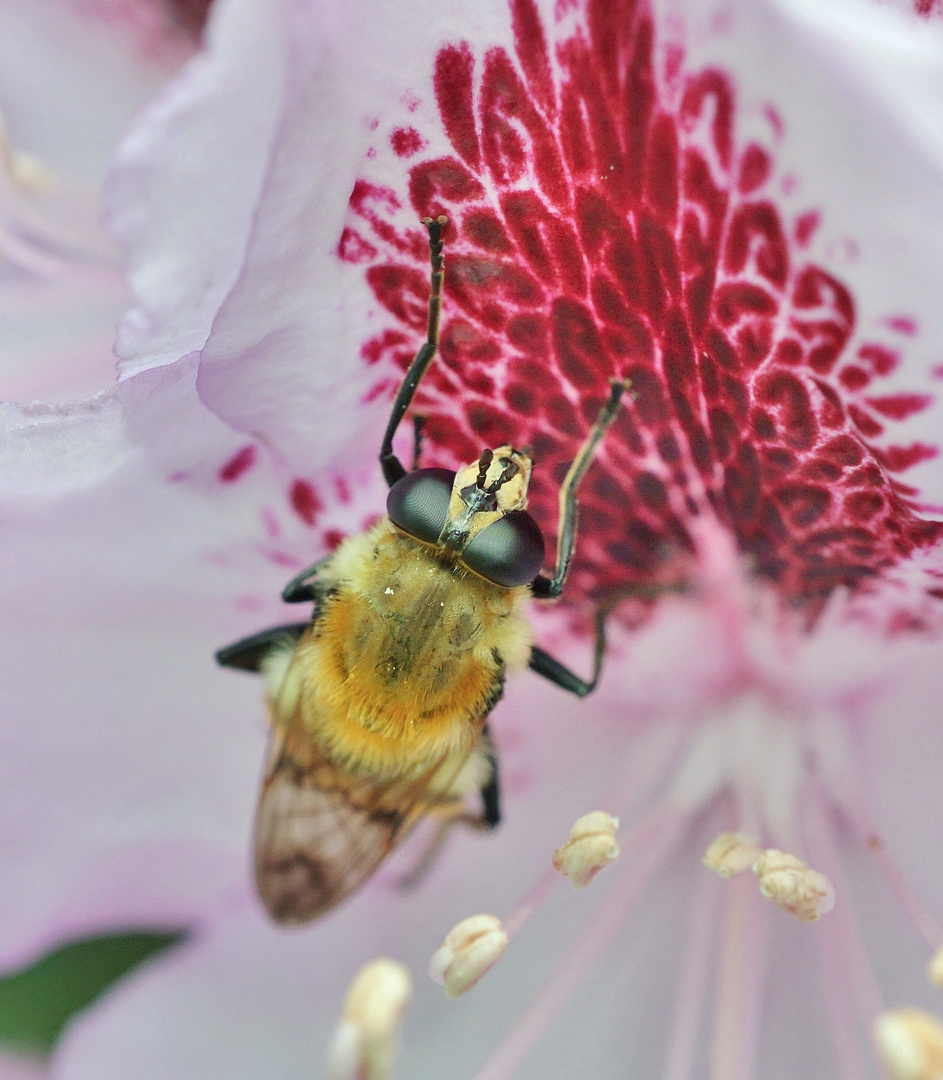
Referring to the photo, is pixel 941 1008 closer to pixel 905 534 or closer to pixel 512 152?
pixel 905 534

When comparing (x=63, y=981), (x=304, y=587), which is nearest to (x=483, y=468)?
(x=304, y=587)

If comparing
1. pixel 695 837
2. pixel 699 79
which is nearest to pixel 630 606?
pixel 695 837

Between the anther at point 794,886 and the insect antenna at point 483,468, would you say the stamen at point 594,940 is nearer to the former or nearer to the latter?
the anther at point 794,886

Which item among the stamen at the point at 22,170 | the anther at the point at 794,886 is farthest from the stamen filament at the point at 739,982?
the stamen at the point at 22,170

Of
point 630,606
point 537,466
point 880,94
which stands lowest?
point 630,606

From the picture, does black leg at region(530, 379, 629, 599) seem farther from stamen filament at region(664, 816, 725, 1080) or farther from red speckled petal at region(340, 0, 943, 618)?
stamen filament at region(664, 816, 725, 1080)

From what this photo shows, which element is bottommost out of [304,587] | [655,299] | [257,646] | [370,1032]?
[370,1032]

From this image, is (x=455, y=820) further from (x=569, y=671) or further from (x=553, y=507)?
(x=553, y=507)
